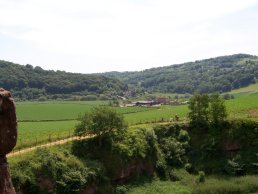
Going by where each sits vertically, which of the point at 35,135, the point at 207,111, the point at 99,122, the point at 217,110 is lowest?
the point at 35,135

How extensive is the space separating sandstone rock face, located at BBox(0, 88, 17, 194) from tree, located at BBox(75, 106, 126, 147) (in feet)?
112

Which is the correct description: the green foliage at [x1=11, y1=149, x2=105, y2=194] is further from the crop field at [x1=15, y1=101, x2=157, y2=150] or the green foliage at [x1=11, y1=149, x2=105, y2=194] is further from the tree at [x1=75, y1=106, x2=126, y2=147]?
the crop field at [x1=15, y1=101, x2=157, y2=150]

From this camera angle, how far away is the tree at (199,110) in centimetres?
8306

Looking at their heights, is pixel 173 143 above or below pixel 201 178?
above

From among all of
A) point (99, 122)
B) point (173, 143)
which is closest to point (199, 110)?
Result: point (173, 143)

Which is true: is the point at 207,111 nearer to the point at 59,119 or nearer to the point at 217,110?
the point at 217,110

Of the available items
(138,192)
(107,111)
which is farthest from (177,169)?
(107,111)

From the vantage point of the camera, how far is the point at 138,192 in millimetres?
65438

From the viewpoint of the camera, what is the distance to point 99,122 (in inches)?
2665

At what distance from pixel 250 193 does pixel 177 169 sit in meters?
14.5

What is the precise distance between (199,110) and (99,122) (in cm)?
2447

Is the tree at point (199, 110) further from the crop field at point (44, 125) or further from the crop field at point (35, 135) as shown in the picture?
the crop field at point (35, 135)

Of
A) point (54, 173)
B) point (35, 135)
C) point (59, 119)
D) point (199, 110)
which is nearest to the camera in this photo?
point (54, 173)

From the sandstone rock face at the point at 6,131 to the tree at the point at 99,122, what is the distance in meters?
34.0
